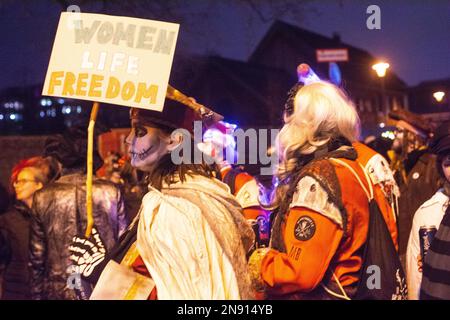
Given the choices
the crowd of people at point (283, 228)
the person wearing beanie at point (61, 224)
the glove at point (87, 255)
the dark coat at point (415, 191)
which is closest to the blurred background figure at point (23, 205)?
the person wearing beanie at point (61, 224)

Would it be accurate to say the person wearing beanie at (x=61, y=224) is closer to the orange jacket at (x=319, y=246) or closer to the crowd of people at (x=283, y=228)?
the crowd of people at (x=283, y=228)

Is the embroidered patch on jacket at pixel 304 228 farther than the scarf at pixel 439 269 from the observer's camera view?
No

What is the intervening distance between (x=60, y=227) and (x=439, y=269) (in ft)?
8.94

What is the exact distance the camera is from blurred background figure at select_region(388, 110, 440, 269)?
5.29 m

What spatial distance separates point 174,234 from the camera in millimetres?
2238

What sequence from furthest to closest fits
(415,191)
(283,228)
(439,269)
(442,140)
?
1. (415,191)
2. (442,140)
3. (439,269)
4. (283,228)

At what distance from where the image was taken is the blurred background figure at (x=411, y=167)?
17.4 ft

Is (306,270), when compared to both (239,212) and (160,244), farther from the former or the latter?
(160,244)

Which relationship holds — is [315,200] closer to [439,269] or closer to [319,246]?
[319,246]

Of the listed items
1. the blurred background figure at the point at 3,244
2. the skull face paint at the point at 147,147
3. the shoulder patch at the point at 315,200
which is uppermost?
the skull face paint at the point at 147,147

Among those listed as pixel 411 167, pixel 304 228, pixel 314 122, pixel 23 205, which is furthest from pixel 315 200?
pixel 411 167

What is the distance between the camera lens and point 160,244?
225cm

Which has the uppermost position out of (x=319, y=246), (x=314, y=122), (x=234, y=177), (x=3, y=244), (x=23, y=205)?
(x=314, y=122)
